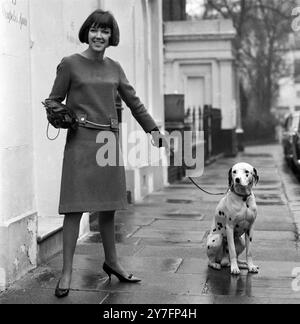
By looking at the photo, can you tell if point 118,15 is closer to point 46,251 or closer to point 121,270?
point 46,251

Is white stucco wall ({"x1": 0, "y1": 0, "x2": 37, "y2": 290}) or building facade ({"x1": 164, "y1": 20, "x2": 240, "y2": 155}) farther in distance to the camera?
building facade ({"x1": 164, "y1": 20, "x2": 240, "y2": 155})

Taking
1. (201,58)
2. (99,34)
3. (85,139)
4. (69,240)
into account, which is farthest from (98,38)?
(201,58)

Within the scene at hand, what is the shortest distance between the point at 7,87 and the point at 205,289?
2289mm

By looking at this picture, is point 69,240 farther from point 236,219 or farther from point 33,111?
point 33,111

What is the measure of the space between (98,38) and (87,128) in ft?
2.31

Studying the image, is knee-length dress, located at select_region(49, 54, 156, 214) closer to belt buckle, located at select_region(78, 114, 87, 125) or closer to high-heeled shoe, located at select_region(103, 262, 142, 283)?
belt buckle, located at select_region(78, 114, 87, 125)

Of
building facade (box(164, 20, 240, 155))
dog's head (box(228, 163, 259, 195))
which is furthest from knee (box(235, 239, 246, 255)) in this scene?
building facade (box(164, 20, 240, 155))

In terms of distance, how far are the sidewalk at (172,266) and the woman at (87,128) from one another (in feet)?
1.29

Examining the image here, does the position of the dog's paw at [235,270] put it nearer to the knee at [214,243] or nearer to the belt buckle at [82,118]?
the knee at [214,243]

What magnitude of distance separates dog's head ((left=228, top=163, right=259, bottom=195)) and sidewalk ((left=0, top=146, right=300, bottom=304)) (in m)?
0.75

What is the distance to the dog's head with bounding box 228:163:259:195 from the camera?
549cm

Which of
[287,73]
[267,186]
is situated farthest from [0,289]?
[287,73]

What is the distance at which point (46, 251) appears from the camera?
6.29 meters

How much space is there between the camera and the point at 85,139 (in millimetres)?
5090
